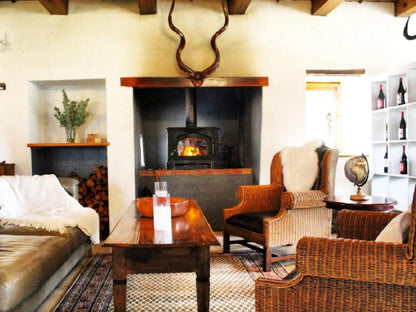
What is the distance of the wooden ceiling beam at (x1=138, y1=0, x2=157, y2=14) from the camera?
157 inches

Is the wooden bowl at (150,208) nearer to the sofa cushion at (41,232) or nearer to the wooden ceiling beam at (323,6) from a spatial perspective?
the sofa cushion at (41,232)

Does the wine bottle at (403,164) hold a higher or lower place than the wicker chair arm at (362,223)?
higher

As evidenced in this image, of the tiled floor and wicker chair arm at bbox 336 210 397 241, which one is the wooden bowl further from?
wicker chair arm at bbox 336 210 397 241

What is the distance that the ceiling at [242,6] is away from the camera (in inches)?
157

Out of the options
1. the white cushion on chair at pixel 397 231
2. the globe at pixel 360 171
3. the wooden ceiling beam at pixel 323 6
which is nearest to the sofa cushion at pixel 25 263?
the white cushion on chair at pixel 397 231

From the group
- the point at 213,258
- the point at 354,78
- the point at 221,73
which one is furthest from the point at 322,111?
the point at 213,258

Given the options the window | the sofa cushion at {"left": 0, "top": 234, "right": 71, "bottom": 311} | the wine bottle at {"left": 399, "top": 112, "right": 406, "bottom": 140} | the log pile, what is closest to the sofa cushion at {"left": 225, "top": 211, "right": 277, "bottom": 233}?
the sofa cushion at {"left": 0, "top": 234, "right": 71, "bottom": 311}

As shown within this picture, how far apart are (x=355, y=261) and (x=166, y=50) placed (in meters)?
3.53

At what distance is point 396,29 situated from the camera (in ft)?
14.7

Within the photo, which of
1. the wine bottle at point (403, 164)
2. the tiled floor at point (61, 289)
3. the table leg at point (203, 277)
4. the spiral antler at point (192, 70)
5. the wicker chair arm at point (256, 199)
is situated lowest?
the tiled floor at point (61, 289)

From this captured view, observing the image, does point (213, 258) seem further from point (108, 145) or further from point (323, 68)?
point (323, 68)

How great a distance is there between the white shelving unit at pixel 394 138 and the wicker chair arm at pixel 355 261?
2850 millimetres

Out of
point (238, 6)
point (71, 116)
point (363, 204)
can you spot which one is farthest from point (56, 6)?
point (363, 204)

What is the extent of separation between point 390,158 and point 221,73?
2.15 m
